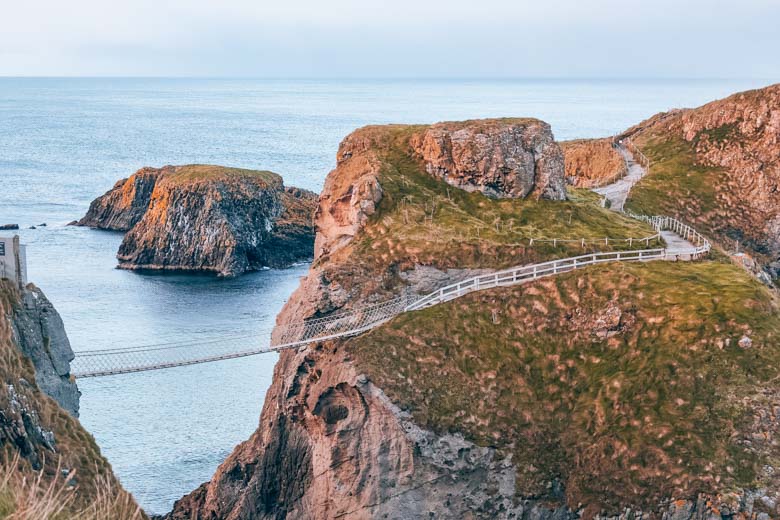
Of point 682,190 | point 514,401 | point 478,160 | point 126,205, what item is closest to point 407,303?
point 514,401

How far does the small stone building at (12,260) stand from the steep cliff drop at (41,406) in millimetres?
475

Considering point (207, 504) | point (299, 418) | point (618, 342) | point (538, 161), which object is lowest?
point (207, 504)

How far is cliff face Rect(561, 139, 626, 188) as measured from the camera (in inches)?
4208

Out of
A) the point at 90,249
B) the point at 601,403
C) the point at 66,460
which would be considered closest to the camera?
the point at 66,460

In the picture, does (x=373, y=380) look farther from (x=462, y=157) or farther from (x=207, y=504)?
(x=462, y=157)

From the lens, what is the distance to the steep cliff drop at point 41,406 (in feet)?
125

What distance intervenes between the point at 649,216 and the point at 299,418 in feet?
125

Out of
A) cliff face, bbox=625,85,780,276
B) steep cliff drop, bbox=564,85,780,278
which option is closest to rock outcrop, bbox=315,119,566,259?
steep cliff drop, bbox=564,85,780,278

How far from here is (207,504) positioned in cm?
6425

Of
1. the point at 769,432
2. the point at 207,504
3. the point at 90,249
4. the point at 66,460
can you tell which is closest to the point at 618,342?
the point at 769,432

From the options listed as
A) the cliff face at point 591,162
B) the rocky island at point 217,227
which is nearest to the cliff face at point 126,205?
the rocky island at point 217,227

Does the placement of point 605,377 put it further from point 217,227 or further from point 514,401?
point 217,227

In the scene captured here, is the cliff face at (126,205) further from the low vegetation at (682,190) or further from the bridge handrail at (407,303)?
the bridge handrail at (407,303)

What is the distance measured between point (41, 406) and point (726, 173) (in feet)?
242
